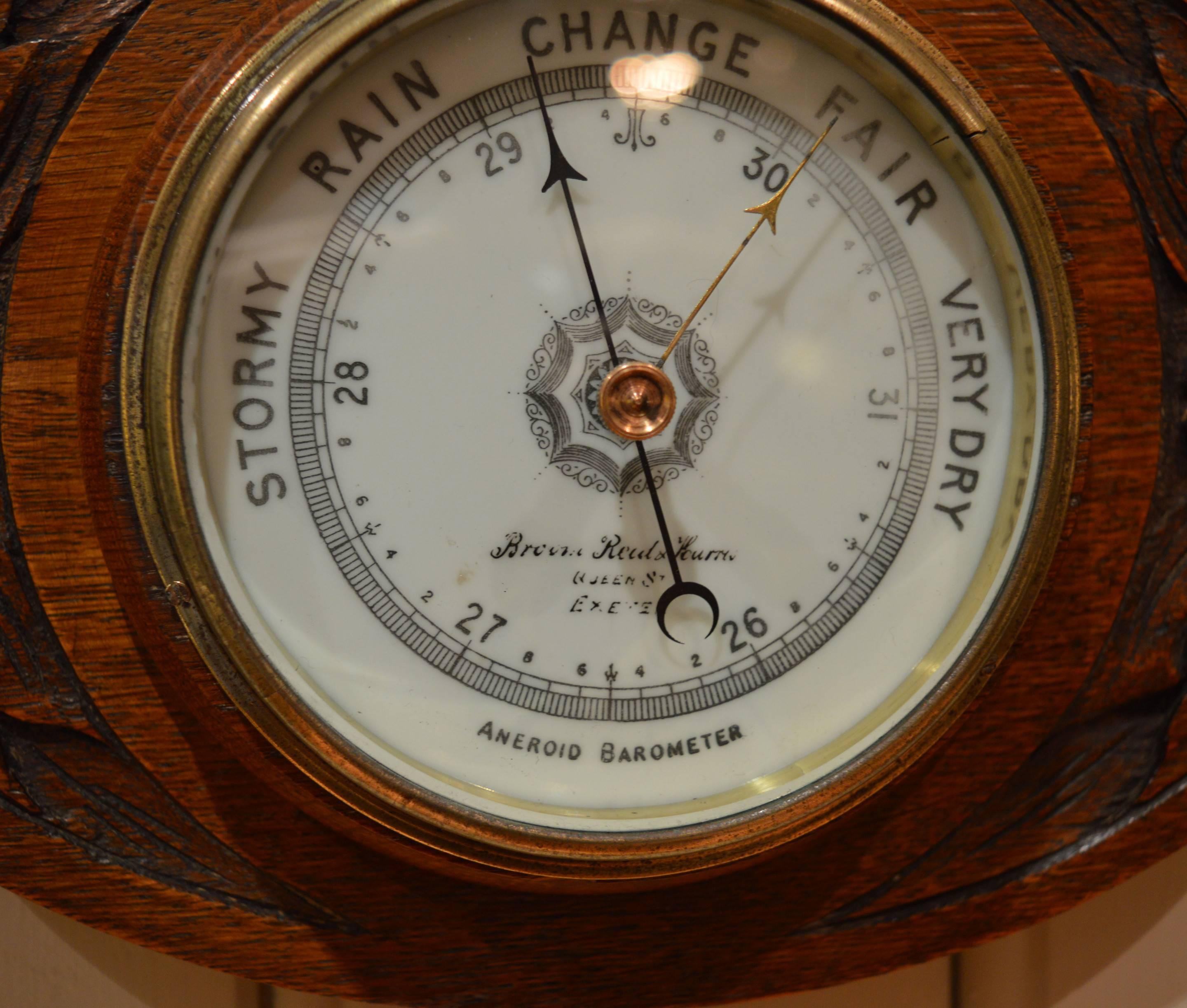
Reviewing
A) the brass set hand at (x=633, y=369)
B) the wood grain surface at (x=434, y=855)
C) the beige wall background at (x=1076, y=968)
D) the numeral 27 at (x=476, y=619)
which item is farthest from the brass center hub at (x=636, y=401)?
the beige wall background at (x=1076, y=968)

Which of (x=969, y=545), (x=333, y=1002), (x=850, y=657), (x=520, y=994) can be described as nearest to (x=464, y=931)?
(x=520, y=994)

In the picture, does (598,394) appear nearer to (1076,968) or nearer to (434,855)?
(434,855)

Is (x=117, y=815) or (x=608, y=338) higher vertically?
(x=608, y=338)

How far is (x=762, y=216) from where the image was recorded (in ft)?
2.09

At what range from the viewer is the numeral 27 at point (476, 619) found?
627 mm

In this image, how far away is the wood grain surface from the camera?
64cm

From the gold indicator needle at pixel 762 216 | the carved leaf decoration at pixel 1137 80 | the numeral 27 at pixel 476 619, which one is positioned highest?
the carved leaf decoration at pixel 1137 80

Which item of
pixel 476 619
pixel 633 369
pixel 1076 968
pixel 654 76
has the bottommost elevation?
pixel 1076 968

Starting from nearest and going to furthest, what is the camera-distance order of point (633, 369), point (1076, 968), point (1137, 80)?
point (633, 369), point (1137, 80), point (1076, 968)

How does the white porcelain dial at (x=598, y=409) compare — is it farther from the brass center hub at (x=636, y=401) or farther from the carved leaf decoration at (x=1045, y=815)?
the carved leaf decoration at (x=1045, y=815)

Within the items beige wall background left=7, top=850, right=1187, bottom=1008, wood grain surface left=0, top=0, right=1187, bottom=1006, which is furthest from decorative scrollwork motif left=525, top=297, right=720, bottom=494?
beige wall background left=7, top=850, right=1187, bottom=1008

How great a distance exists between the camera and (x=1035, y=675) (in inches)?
29.0

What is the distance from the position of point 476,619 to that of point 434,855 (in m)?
0.14

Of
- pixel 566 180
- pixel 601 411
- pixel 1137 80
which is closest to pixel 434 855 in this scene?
pixel 601 411
